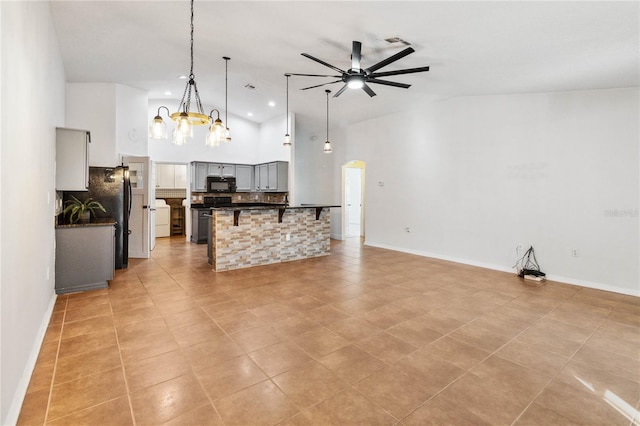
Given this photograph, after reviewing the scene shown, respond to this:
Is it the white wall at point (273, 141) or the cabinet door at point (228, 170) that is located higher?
the white wall at point (273, 141)

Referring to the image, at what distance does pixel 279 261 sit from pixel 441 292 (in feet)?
9.76

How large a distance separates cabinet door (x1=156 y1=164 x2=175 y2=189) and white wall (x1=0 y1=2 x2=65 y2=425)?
19.5 feet

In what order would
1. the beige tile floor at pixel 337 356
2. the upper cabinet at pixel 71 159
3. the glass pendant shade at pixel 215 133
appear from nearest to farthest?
the beige tile floor at pixel 337 356 < the glass pendant shade at pixel 215 133 < the upper cabinet at pixel 71 159

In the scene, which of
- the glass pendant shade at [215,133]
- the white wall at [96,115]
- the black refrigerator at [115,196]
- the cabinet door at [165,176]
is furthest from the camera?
the cabinet door at [165,176]

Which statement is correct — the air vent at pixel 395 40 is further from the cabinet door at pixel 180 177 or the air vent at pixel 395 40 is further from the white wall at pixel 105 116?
the cabinet door at pixel 180 177

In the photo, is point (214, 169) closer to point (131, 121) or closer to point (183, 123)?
point (131, 121)

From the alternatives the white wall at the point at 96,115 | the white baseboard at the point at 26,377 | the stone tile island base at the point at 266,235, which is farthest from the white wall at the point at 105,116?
the white baseboard at the point at 26,377

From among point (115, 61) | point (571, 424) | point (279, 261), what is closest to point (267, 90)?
point (115, 61)

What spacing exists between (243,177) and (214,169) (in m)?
0.86

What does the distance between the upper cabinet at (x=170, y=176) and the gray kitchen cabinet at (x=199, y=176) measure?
3.10 ft

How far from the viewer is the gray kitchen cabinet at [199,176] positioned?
830 centimetres

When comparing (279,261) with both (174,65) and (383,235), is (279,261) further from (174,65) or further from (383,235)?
(174,65)

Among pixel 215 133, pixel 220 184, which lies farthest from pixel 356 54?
pixel 220 184

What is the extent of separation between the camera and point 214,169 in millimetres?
8547
